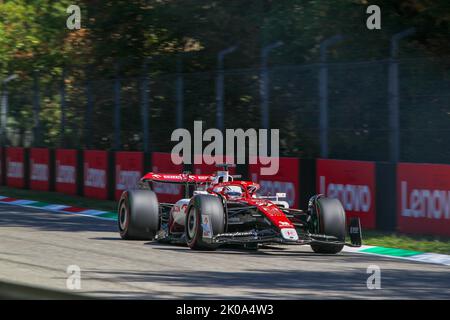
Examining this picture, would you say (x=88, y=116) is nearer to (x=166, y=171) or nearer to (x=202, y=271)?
(x=166, y=171)

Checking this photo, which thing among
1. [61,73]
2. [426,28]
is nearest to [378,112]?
[426,28]

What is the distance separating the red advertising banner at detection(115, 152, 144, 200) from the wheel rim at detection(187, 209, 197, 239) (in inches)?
306

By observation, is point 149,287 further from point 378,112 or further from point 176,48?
point 176,48

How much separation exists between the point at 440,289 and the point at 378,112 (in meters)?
6.31

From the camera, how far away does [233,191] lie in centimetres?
1151

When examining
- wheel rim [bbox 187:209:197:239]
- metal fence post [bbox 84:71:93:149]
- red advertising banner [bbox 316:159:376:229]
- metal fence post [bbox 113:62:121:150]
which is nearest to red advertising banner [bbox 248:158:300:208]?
red advertising banner [bbox 316:159:376:229]

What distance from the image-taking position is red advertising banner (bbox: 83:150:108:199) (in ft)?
65.7

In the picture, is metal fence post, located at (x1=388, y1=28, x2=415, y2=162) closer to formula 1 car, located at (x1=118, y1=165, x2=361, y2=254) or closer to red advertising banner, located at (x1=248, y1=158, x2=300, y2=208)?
red advertising banner, located at (x1=248, y1=158, x2=300, y2=208)

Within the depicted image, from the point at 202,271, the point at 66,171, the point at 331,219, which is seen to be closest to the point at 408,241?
the point at 331,219

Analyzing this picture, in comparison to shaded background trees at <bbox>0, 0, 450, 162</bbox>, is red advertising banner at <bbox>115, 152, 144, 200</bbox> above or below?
below

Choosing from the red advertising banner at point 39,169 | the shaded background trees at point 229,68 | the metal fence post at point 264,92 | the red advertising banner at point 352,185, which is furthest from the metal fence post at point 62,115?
the red advertising banner at point 352,185

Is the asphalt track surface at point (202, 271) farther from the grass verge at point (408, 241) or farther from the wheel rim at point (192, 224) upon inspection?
the grass verge at point (408, 241)

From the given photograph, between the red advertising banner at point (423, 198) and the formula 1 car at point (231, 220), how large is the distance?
75.3 inches

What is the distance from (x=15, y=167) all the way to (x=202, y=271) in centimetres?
1492
